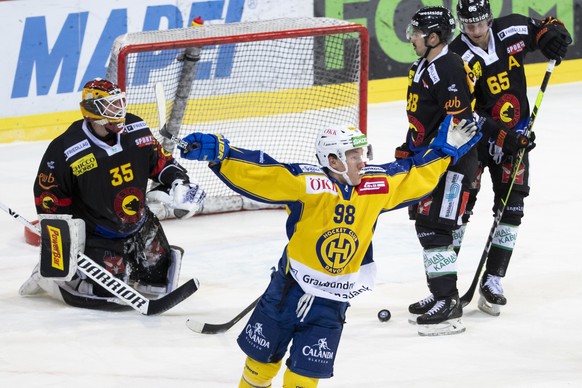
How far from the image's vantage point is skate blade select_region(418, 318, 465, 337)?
16.0ft

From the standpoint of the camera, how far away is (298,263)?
364 centimetres

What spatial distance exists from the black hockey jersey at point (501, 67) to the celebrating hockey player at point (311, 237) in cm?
154

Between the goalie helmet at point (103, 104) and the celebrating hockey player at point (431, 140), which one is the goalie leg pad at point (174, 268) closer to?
the goalie helmet at point (103, 104)

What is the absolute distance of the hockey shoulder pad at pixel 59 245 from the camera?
499 centimetres

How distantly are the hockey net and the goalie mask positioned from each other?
9.44 ft

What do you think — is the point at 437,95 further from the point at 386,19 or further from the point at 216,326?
the point at 386,19

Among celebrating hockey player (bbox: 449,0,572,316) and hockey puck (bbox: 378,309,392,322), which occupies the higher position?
celebrating hockey player (bbox: 449,0,572,316)

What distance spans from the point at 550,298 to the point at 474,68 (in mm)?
1109

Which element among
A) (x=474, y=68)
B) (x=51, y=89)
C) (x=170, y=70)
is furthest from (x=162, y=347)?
(x=51, y=89)

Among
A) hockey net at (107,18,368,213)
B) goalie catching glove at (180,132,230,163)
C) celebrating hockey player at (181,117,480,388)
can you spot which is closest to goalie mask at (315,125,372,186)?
celebrating hockey player at (181,117,480,388)

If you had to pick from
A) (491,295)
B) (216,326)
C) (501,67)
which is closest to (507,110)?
(501,67)

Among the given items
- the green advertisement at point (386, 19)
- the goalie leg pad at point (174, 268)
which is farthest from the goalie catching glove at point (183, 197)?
the green advertisement at point (386, 19)

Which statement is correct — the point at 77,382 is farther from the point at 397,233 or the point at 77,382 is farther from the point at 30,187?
the point at 30,187

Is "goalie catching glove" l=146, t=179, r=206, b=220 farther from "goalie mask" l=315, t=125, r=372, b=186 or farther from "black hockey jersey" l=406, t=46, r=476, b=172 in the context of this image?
"goalie mask" l=315, t=125, r=372, b=186
